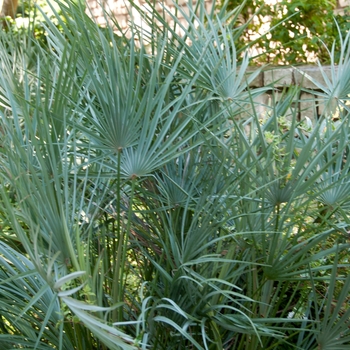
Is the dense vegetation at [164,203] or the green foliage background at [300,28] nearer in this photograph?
the dense vegetation at [164,203]

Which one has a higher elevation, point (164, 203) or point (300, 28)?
point (300, 28)

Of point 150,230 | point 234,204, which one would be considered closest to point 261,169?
point 234,204

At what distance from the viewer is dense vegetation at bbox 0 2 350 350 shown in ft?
4.65

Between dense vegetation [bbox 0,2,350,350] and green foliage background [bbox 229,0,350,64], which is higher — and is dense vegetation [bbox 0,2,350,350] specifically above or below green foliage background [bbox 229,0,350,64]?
below

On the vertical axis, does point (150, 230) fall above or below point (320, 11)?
below

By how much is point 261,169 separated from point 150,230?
48 cm

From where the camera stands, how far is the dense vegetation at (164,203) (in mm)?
1418

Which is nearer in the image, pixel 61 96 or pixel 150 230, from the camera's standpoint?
pixel 61 96

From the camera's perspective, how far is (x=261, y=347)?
1638 mm

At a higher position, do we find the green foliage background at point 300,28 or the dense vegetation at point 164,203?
the green foliage background at point 300,28

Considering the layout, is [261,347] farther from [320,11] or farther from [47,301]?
[320,11]

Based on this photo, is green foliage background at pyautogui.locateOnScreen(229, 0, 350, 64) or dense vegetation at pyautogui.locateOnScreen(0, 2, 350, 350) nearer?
dense vegetation at pyautogui.locateOnScreen(0, 2, 350, 350)

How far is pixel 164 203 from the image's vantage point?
5.83ft

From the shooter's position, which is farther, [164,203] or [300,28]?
[300,28]
